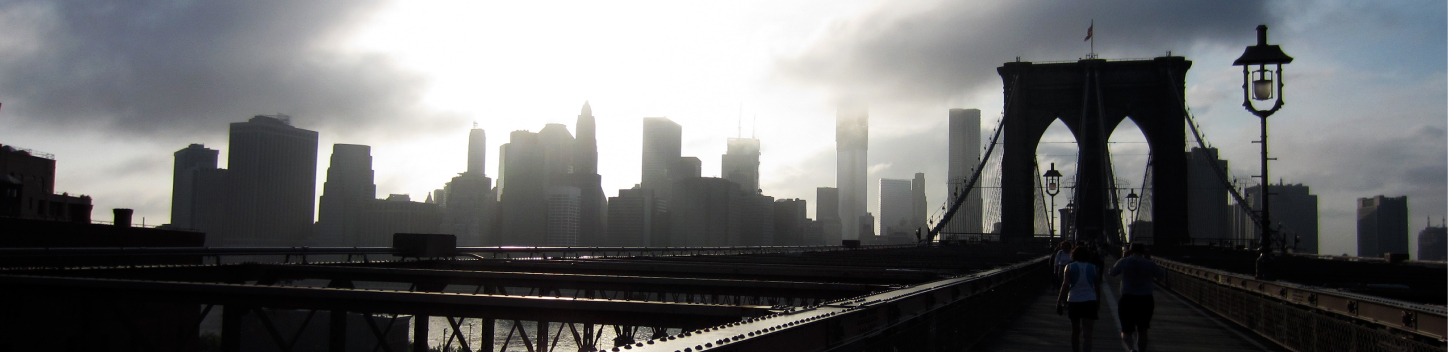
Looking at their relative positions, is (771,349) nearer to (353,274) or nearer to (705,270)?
(353,274)

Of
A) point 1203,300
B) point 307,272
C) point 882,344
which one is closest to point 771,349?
point 882,344

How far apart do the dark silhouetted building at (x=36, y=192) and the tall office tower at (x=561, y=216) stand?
92.1 meters

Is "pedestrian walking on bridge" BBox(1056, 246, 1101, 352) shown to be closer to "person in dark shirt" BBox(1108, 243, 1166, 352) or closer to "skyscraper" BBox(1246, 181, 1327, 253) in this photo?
"person in dark shirt" BBox(1108, 243, 1166, 352)

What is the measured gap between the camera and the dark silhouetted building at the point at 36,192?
66.1m

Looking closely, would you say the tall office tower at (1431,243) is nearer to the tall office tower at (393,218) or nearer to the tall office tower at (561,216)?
the tall office tower at (561,216)

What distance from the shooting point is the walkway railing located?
9.01 metres

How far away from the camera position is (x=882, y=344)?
736 cm

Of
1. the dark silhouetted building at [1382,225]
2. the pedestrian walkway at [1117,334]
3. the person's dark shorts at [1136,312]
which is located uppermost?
the dark silhouetted building at [1382,225]

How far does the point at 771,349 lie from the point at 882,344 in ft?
7.25

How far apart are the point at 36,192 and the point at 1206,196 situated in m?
100

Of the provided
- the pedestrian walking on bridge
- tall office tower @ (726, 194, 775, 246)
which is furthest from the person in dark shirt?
tall office tower @ (726, 194, 775, 246)

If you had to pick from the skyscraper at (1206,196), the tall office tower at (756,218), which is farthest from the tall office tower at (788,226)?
the skyscraper at (1206,196)

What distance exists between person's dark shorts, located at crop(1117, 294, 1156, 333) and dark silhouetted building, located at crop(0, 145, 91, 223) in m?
68.7

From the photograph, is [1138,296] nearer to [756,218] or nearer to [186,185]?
[756,218]
